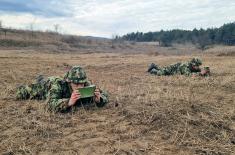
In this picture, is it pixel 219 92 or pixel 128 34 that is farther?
pixel 128 34

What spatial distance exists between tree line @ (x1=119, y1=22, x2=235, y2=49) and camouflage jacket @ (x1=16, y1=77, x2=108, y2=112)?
60.1 metres

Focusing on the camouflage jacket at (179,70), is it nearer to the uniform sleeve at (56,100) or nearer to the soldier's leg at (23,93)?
the soldier's leg at (23,93)

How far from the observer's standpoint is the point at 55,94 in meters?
7.68

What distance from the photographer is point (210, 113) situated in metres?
7.16

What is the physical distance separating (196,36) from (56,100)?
9315cm

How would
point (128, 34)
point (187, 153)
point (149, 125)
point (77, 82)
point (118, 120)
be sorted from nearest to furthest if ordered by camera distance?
point (187, 153) → point (149, 125) → point (118, 120) → point (77, 82) → point (128, 34)

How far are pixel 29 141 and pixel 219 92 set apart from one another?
6.21m

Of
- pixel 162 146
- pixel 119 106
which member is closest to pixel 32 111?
pixel 119 106

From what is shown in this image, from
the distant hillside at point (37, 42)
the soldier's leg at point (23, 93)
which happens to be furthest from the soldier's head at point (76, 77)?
the distant hillside at point (37, 42)

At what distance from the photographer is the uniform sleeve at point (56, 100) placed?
734 cm

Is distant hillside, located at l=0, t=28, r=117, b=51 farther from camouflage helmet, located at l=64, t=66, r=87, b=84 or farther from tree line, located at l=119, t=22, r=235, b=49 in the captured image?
camouflage helmet, located at l=64, t=66, r=87, b=84

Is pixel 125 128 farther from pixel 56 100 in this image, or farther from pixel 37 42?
pixel 37 42

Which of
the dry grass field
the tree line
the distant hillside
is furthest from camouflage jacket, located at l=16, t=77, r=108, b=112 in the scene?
the tree line

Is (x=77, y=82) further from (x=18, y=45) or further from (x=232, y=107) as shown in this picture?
(x=18, y=45)
